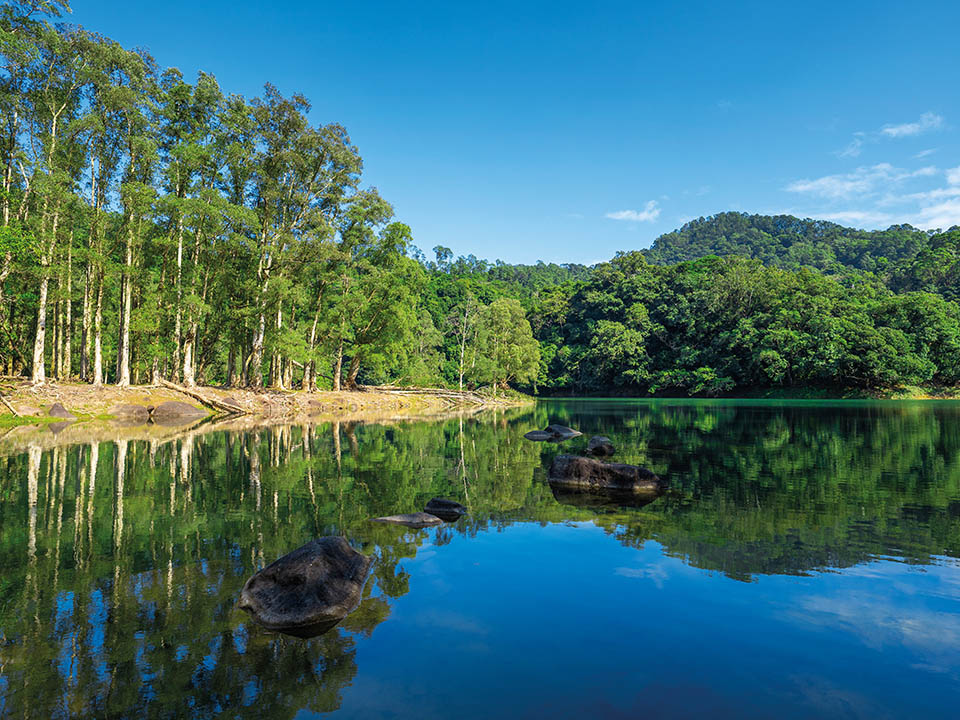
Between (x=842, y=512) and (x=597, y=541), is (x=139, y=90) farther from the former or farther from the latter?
(x=842, y=512)

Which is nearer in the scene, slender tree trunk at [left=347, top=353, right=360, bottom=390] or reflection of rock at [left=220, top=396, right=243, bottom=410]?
reflection of rock at [left=220, top=396, right=243, bottom=410]

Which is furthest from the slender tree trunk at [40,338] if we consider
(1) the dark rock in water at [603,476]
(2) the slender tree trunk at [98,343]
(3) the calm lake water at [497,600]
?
(1) the dark rock in water at [603,476]

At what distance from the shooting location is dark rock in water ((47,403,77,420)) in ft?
85.7

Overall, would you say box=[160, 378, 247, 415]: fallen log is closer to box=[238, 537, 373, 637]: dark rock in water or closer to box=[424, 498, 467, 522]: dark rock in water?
box=[424, 498, 467, 522]: dark rock in water

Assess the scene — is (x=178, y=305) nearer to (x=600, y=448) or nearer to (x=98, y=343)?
(x=98, y=343)

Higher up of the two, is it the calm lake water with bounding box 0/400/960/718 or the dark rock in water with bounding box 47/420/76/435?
the calm lake water with bounding box 0/400/960/718

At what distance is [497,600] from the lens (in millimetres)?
6348

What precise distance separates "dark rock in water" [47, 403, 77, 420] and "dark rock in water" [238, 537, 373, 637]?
27306 mm

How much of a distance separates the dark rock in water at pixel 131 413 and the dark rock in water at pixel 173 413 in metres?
0.37

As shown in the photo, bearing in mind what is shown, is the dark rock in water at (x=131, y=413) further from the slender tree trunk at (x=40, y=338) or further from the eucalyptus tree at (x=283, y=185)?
the eucalyptus tree at (x=283, y=185)

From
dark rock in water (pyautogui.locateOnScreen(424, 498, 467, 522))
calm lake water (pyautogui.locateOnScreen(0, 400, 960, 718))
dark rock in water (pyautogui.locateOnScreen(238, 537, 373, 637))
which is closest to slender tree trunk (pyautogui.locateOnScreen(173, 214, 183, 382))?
calm lake water (pyautogui.locateOnScreen(0, 400, 960, 718))

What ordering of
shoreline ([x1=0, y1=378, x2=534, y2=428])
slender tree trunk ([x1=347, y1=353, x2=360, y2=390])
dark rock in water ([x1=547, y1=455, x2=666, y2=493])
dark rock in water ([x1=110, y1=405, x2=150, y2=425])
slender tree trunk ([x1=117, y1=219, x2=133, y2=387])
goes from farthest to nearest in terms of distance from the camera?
1. slender tree trunk ([x1=347, y1=353, x2=360, y2=390])
2. slender tree trunk ([x1=117, y1=219, x2=133, y2=387])
3. dark rock in water ([x1=110, y1=405, x2=150, y2=425])
4. shoreline ([x1=0, y1=378, x2=534, y2=428])
5. dark rock in water ([x1=547, y1=455, x2=666, y2=493])

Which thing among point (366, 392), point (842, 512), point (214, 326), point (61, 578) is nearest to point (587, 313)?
point (366, 392)

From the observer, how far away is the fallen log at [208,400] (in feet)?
107
